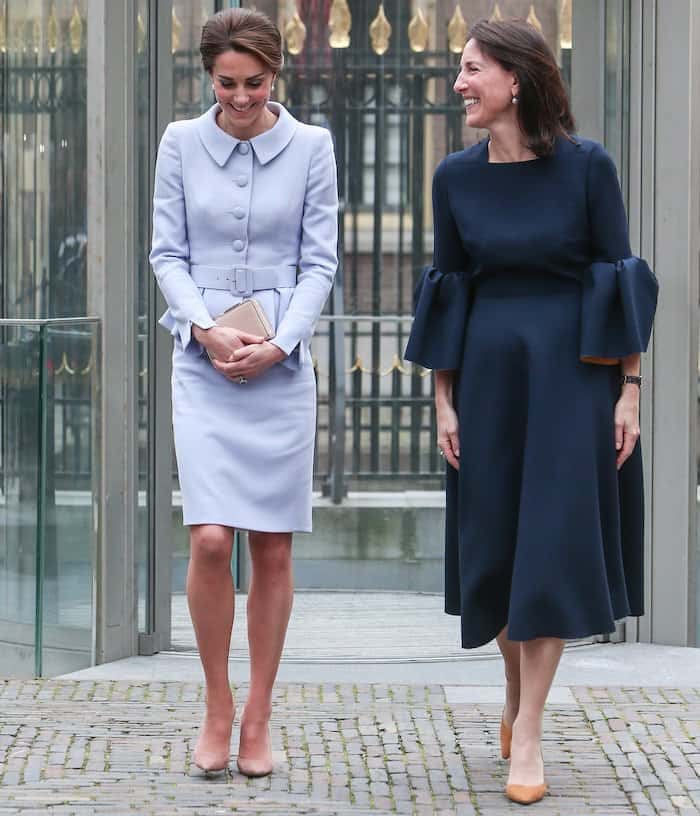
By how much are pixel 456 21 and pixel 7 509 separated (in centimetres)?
293

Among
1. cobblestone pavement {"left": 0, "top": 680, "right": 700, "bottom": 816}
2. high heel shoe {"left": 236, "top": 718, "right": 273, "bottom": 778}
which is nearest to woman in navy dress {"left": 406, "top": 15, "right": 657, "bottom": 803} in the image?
cobblestone pavement {"left": 0, "top": 680, "right": 700, "bottom": 816}

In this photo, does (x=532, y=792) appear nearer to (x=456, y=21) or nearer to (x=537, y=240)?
(x=537, y=240)

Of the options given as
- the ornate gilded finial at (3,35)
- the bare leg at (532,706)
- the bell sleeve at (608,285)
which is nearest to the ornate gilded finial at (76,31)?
the ornate gilded finial at (3,35)

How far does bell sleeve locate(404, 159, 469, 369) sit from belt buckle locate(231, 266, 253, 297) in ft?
1.34

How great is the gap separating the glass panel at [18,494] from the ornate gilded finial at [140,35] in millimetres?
981

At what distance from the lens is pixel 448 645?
6555 millimetres

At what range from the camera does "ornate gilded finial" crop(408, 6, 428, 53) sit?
7.67 meters

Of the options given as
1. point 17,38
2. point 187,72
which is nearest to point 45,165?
point 17,38

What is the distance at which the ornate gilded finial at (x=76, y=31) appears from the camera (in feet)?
19.4

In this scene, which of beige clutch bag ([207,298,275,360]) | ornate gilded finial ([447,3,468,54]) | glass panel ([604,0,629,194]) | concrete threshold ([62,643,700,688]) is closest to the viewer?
beige clutch bag ([207,298,275,360])

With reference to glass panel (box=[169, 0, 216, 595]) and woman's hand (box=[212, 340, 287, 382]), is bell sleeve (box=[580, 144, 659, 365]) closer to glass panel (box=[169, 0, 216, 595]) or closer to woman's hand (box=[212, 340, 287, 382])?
woman's hand (box=[212, 340, 287, 382])

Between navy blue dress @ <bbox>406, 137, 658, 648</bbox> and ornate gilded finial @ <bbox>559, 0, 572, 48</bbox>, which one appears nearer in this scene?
navy blue dress @ <bbox>406, 137, 658, 648</bbox>

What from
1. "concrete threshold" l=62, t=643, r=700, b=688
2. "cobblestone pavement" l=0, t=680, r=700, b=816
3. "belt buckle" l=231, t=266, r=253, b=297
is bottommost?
"cobblestone pavement" l=0, t=680, r=700, b=816

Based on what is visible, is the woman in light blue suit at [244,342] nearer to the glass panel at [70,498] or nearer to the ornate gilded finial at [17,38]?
the glass panel at [70,498]
